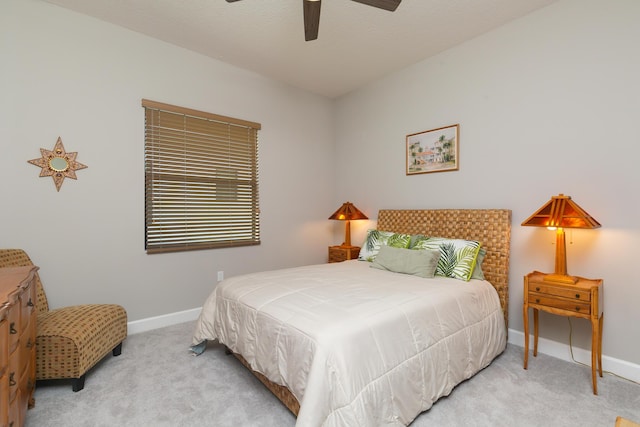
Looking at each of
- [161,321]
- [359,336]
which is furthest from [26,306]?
[359,336]

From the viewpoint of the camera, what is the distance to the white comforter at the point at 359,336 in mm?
1386

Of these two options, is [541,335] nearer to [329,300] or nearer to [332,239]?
[329,300]

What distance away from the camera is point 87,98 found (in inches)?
106

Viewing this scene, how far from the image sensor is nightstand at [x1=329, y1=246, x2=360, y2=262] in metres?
3.88

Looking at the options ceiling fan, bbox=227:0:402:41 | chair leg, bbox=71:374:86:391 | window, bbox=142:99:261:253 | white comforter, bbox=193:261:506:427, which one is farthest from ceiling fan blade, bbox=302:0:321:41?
chair leg, bbox=71:374:86:391

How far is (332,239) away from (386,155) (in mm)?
1491

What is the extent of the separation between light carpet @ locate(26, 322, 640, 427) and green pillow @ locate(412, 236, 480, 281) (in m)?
0.72

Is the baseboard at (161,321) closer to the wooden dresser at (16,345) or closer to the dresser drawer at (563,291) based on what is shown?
the wooden dresser at (16,345)

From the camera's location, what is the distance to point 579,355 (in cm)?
234

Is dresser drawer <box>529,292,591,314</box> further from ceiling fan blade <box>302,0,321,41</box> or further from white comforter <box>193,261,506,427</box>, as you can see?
ceiling fan blade <box>302,0,321,41</box>

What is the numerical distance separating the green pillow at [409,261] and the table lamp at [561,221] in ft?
2.52

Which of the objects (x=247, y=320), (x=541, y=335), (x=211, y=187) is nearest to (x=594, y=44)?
(x=541, y=335)

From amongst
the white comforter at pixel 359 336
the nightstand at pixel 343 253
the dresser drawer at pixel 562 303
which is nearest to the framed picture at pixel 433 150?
the nightstand at pixel 343 253

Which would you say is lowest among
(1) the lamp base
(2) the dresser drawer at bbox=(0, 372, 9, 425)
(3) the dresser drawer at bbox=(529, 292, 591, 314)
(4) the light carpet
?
(4) the light carpet
